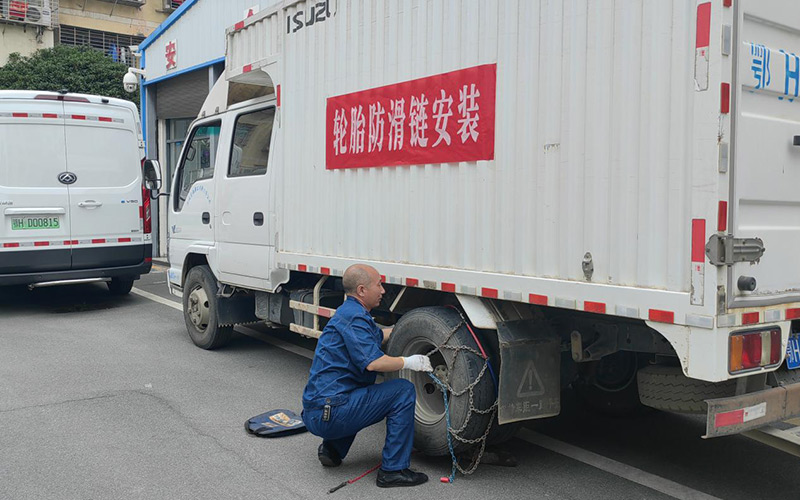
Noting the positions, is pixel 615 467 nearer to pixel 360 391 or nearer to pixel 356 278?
pixel 360 391

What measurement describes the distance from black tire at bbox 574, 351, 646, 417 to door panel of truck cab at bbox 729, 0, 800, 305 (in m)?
1.29

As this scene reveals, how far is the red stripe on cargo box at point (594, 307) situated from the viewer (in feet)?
11.9

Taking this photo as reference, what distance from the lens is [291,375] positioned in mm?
6762

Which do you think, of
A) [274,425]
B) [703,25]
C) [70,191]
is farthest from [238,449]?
[70,191]

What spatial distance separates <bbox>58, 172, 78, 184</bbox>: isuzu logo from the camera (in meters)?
9.80

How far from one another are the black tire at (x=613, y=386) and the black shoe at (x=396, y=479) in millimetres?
1380

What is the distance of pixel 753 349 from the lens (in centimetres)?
334

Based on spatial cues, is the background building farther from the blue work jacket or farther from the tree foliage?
the blue work jacket

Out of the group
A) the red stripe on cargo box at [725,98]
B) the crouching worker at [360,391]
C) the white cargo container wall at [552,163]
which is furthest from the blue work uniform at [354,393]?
the red stripe on cargo box at [725,98]

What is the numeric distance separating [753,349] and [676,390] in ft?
1.91

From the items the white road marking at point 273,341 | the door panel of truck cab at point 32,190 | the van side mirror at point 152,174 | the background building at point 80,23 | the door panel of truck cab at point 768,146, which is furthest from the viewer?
the background building at point 80,23

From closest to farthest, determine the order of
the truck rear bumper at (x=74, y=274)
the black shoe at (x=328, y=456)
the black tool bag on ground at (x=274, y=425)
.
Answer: the black shoe at (x=328, y=456)
the black tool bag on ground at (x=274, y=425)
the truck rear bumper at (x=74, y=274)

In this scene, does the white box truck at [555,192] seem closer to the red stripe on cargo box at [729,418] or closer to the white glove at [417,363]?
the red stripe on cargo box at [729,418]

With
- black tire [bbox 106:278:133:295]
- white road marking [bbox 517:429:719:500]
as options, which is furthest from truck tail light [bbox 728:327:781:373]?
black tire [bbox 106:278:133:295]
